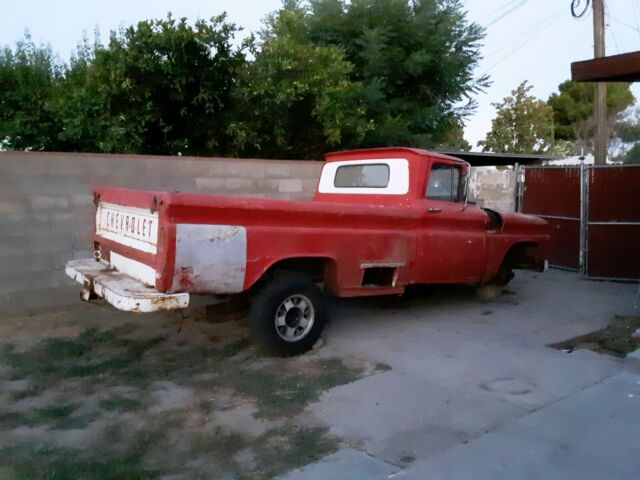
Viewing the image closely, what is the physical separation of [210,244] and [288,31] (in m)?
10.4

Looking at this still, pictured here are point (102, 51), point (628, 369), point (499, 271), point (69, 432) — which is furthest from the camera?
point (102, 51)

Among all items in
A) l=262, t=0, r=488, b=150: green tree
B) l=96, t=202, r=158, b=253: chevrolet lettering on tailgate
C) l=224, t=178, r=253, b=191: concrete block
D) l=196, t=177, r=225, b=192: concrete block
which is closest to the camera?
l=96, t=202, r=158, b=253: chevrolet lettering on tailgate

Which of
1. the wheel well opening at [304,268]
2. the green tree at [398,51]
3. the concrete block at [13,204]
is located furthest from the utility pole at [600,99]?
the concrete block at [13,204]

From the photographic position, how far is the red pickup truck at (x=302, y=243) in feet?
19.3

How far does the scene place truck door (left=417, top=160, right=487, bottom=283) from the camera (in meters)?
7.84

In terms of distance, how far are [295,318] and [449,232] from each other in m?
2.28

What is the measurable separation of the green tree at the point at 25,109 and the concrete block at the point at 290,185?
3.70 metres

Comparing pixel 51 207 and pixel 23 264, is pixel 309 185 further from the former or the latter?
pixel 23 264

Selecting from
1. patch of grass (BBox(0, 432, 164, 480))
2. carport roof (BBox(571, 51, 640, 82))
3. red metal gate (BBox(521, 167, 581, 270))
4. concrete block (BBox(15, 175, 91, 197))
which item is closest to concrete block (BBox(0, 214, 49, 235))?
concrete block (BBox(15, 175, 91, 197))

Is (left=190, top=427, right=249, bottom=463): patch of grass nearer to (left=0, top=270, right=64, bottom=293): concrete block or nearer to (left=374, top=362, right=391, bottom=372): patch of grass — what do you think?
(left=374, top=362, right=391, bottom=372): patch of grass

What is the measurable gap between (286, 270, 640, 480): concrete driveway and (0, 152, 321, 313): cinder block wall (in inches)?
121

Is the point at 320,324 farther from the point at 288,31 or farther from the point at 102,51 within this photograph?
the point at 288,31

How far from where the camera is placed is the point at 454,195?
8.55m

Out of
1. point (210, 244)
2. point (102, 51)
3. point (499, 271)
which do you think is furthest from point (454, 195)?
point (102, 51)
